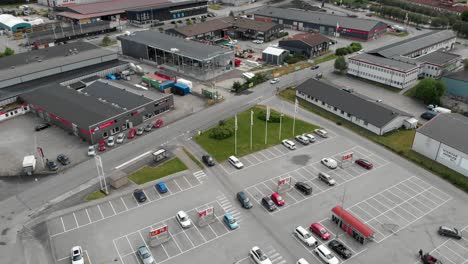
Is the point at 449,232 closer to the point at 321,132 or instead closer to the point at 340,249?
the point at 340,249

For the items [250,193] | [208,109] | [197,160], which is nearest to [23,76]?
[208,109]

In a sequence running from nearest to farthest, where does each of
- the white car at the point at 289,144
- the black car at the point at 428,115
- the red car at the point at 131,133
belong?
the white car at the point at 289,144, the red car at the point at 131,133, the black car at the point at 428,115

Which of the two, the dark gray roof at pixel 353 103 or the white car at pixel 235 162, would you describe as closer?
the white car at pixel 235 162

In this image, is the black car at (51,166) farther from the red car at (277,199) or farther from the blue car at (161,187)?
the red car at (277,199)

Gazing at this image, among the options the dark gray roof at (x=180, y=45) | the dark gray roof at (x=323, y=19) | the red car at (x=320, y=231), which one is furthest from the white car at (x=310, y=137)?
the dark gray roof at (x=323, y=19)

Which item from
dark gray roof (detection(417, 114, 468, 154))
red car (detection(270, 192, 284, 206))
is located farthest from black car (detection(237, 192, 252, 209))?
dark gray roof (detection(417, 114, 468, 154))

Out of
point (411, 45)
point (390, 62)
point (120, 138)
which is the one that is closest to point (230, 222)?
point (120, 138)

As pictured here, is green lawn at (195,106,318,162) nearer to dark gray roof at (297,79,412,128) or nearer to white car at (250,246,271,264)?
dark gray roof at (297,79,412,128)
